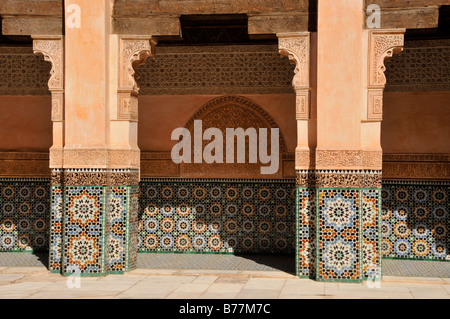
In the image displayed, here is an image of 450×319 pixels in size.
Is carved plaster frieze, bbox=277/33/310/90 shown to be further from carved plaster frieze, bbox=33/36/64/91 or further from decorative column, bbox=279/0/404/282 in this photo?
carved plaster frieze, bbox=33/36/64/91

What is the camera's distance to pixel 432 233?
24.4 feet

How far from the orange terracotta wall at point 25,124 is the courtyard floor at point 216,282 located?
1.41 meters

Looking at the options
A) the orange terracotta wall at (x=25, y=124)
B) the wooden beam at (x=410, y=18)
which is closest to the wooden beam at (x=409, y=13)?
the wooden beam at (x=410, y=18)

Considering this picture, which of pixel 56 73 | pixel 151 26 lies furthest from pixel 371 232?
pixel 56 73

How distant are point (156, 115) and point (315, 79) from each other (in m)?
2.45

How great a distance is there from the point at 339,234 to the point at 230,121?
2.39m

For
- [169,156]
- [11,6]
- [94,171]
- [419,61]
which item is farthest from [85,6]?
[419,61]

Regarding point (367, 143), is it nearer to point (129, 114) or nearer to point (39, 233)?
point (129, 114)

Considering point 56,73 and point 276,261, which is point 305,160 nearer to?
point 276,261

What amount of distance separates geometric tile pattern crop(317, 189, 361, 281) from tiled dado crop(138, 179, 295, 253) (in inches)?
67.7

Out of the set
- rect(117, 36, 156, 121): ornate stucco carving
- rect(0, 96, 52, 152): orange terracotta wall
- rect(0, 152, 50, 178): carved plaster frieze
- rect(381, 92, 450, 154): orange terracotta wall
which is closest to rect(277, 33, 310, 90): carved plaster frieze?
rect(117, 36, 156, 121): ornate stucco carving

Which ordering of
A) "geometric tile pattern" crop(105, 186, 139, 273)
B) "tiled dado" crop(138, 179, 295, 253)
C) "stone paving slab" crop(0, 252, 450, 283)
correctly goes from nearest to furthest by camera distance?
"geometric tile pattern" crop(105, 186, 139, 273) < "stone paving slab" crop(0, 252, 450, 283) < "tiled dado" crop(138, 179, 295, 253)

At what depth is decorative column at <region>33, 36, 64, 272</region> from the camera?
6504 mm

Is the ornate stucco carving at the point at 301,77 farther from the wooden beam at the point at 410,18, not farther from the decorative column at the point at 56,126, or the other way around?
the decorative column at the point at 56,126
